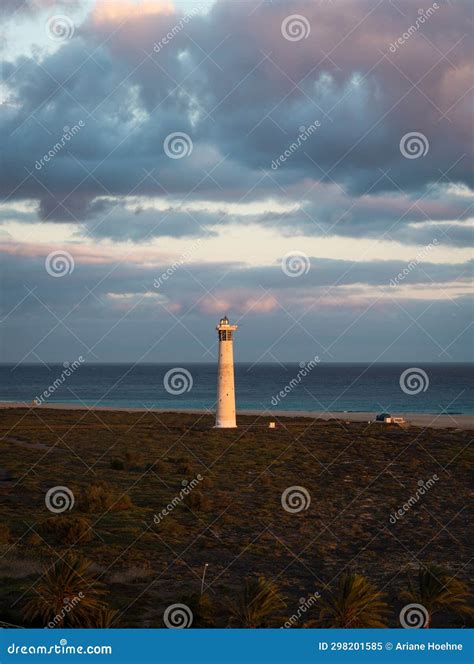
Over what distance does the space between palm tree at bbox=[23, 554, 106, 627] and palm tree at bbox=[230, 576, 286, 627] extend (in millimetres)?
2745

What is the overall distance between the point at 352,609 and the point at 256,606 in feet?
6.12

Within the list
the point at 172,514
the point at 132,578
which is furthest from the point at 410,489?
the point at 132,578

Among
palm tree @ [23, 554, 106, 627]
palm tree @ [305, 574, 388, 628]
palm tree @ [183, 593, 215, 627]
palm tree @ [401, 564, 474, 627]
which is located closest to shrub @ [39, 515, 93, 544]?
palm tree @ [23, 554, 106, 627]

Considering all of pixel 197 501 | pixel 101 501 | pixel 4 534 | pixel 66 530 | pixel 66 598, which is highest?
pixel 197 501

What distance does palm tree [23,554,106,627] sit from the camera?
15977 mm

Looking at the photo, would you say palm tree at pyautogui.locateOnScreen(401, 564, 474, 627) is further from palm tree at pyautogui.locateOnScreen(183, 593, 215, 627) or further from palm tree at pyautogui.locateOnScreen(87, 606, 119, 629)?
palm tree at pyautogui.locateOnScreen(87, 606, 119, 629)

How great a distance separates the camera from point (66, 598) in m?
16.5

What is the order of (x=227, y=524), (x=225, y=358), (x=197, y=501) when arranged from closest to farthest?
1. (x=227, y=524)
2. (x=197, y=501)
3. (x=225, y=358)

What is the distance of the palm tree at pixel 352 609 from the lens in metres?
15.7

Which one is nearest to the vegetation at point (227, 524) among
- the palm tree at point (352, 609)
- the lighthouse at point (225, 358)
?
the palm tree at point (352, 609)

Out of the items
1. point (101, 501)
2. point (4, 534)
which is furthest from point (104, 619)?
point (101, 501)

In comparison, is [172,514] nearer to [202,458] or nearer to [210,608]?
[210,608]

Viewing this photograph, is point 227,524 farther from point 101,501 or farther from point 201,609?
point 201,609

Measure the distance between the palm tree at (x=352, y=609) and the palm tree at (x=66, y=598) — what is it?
438cm
